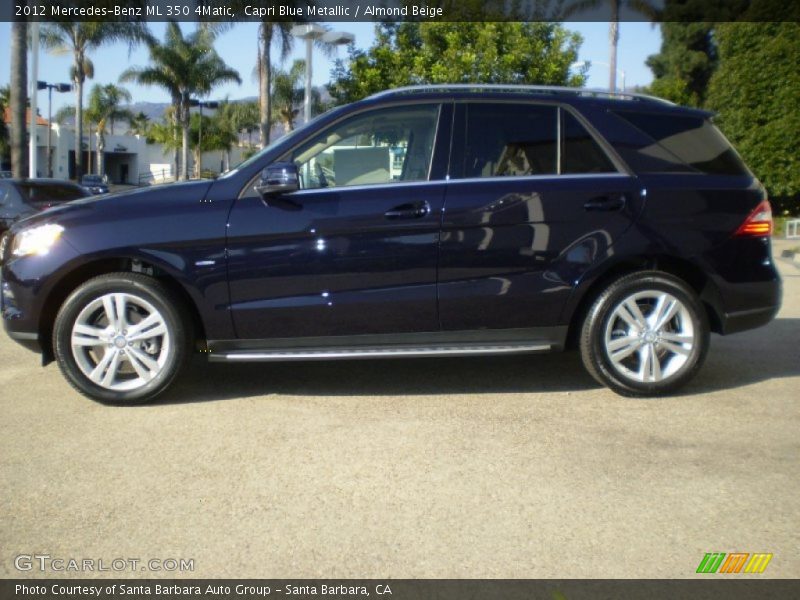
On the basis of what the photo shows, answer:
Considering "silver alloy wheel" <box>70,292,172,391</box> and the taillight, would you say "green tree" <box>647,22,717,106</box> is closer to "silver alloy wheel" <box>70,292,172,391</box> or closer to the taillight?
the taillight

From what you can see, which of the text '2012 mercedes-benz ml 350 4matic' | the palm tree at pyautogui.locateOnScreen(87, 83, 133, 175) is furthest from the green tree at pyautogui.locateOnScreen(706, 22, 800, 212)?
the palm tree at pyautogui.locateOnScreen(87, 83, 133, 175)

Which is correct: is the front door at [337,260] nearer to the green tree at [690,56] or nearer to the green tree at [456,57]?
the green tree at [456,57]

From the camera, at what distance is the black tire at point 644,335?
504 centimetres

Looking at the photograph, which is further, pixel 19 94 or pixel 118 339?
pixel 19 94

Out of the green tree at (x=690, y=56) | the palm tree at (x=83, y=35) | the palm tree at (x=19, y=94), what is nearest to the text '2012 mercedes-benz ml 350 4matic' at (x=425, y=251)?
the palm tree at (x=19, y=94)

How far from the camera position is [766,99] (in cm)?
2291

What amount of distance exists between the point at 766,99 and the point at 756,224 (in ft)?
65.8

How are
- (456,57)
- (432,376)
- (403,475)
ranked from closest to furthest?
1. (403,475)
2. (432,376)
3. (456,57)

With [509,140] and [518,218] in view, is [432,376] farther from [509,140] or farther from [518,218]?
[509,140]

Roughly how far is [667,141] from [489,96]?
1153 millimetres

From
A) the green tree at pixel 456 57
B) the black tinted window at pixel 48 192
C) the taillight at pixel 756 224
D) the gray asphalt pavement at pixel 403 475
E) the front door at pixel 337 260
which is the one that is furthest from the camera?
the green tree at pixel 456 57

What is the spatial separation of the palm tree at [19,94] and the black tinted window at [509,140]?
781 inches

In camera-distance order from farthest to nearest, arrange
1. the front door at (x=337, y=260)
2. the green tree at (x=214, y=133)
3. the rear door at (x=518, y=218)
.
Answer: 1. the green tree at (x=214, y=133)
2. the rear door at (x=518, y=218)
3. the front door at (x=337, y=260)

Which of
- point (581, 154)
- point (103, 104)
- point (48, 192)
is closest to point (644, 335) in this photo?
point (581, 154)
